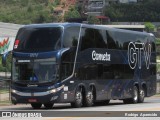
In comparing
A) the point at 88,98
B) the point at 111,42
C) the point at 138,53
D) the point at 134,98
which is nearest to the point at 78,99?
the point at 88,98

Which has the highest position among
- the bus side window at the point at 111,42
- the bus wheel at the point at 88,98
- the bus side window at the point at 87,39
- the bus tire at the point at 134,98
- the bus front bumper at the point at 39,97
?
the bus side window at the point at 87,39

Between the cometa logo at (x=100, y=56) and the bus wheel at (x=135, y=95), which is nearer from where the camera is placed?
the cometa logo at (x=100, y=56)

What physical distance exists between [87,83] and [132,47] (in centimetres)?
670

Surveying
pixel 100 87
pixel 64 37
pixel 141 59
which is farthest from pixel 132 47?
pixel 64 37

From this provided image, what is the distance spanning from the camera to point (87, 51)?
103 feet

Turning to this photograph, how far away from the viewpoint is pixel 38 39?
96.6 ft

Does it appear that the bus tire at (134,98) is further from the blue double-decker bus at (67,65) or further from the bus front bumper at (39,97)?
the bus front bumper at (39,97)

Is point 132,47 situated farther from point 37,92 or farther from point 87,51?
point 37,92

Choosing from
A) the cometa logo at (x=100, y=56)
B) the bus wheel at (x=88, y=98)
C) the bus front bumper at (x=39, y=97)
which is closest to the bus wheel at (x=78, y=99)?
the bus wheel at (x=88, y=98)

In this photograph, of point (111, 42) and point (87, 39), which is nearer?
point (87, 39)

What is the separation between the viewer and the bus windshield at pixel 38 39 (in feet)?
95.7

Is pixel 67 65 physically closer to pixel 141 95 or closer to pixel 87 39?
pixel 87 39

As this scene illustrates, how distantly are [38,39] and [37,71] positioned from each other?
1549mm

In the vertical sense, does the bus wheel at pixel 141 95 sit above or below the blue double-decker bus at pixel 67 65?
below
